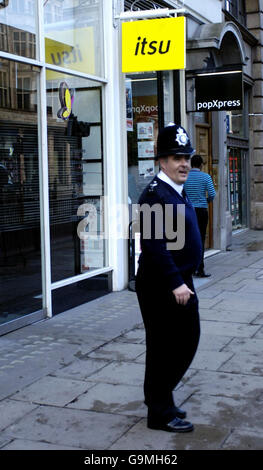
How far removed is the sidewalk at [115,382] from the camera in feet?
Answer: 13.5

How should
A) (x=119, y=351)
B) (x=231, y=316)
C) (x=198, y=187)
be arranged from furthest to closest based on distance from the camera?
(x=198, y=187), (x=231, y=316), (x=119, y=351)

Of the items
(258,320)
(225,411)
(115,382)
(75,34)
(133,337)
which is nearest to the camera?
(225,411)

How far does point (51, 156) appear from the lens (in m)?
7.70

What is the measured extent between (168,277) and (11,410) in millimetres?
1543

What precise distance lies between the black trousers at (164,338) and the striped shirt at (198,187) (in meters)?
5.76

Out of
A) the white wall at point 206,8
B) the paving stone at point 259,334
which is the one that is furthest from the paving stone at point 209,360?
the white wall at point 206,8

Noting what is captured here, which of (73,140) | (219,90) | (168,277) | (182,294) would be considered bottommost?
(182,294)

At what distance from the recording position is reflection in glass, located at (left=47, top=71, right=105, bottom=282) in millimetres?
7816

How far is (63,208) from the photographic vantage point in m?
8.02

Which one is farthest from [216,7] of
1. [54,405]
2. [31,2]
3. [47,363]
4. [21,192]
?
[54,405]

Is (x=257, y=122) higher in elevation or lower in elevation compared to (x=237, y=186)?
higher

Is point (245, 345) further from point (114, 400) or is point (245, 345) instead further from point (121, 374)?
point (114, 400)

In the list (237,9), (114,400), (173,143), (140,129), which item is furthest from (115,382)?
(237,9)
